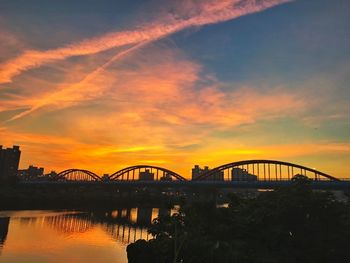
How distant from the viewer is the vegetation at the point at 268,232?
61.3 ft

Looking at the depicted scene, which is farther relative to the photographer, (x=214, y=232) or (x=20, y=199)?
(x=20, y=199)

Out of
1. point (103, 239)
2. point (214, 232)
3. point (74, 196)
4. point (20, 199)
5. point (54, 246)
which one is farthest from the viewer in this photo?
point (74, 196)

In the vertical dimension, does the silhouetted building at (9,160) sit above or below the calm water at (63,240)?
above

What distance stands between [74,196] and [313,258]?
325 feet

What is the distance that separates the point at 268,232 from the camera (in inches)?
782

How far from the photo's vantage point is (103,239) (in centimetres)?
4250

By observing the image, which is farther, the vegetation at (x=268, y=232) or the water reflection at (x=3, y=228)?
the water reflection at (x=3, y=228)

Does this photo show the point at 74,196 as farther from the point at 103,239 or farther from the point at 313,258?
the point at 313,258

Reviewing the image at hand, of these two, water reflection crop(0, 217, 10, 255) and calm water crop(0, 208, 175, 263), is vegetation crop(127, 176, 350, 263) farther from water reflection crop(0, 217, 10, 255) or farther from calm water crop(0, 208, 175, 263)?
water reflection crop(0, 217, 10, 255)

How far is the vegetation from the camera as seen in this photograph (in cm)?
1869

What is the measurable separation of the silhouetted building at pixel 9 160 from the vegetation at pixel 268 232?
176758mm

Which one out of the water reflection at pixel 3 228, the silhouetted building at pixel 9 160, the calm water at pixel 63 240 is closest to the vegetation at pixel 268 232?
the calm water at pixel 63 240

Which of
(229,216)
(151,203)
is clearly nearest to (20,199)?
(151,203)

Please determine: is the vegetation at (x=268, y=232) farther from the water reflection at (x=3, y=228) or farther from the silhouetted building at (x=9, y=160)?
the silhouetted building at (x=9, y=160)
